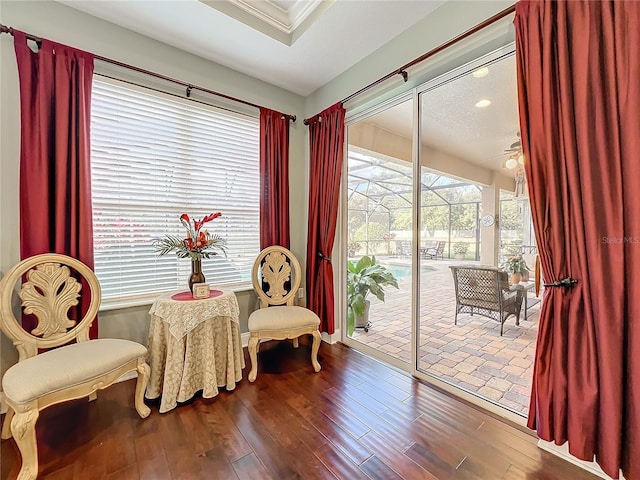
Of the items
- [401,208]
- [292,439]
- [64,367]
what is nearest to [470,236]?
[401,208]

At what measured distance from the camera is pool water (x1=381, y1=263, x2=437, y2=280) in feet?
7.80

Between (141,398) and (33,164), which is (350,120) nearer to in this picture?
(33,164)

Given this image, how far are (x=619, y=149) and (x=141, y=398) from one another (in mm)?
2915

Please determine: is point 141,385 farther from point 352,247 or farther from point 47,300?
point 352,247

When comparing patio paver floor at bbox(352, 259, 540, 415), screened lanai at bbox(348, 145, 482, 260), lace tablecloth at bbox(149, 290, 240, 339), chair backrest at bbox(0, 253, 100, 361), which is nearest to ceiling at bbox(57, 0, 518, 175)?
screened lanai at bbox(348, 145, 482, 260)

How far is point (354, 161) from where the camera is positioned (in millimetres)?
2988

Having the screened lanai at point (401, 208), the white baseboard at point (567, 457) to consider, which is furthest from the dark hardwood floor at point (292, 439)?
the screened lanai at point (401, 208)

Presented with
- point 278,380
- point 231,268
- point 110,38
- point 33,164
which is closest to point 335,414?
point 278,380

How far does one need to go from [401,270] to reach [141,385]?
85.8 inches

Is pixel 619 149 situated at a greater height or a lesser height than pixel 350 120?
lesser

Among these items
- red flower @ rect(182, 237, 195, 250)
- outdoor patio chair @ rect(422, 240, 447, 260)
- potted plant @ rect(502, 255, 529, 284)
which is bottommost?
potted plant @ rect(502, 255, 529, 284)

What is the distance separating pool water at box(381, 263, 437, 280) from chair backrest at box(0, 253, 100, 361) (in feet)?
7.84

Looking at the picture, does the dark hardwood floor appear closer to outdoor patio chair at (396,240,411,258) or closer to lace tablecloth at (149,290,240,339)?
lace tablecloth at (149,290,240,339)

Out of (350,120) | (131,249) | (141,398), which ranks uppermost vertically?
(350,120)
